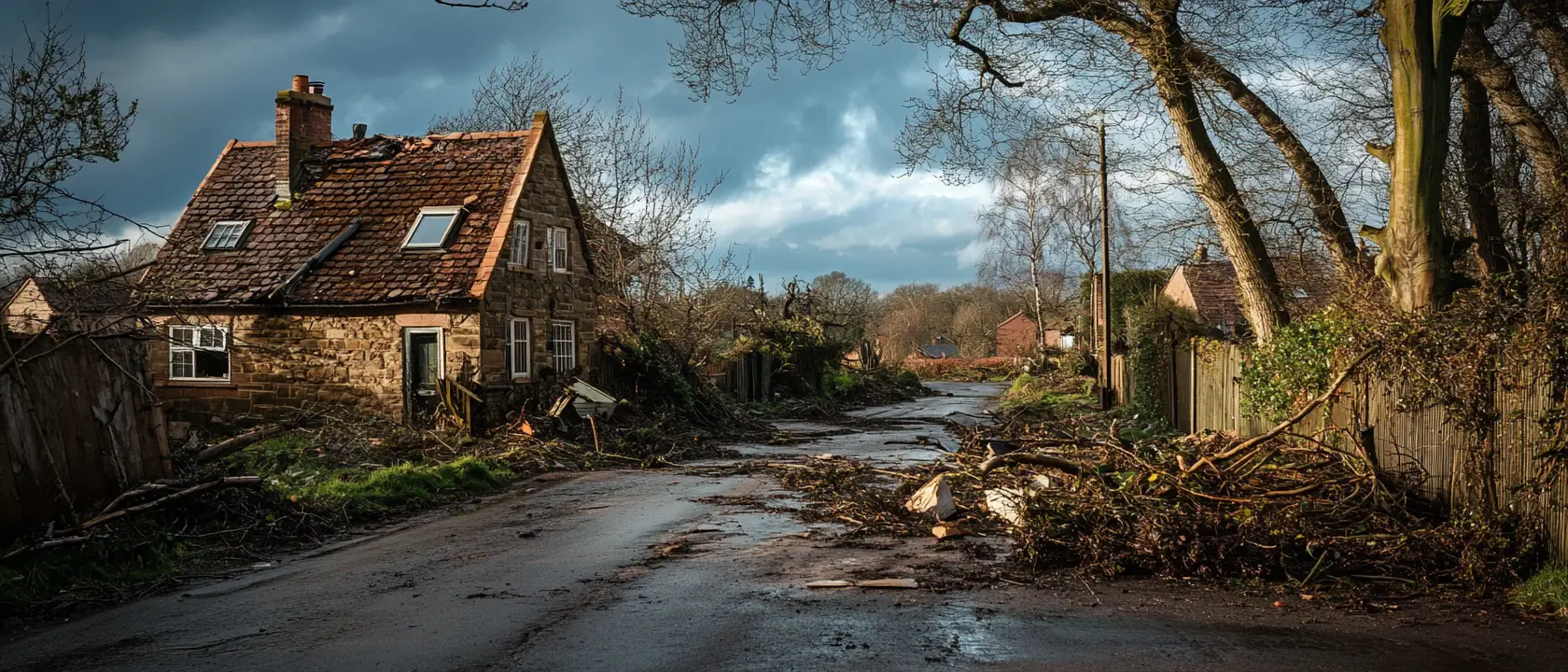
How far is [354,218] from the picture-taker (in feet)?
78.0

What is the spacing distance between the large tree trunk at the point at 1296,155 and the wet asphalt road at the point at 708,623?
306 inches

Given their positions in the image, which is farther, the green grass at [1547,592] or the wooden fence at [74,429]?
the wooden fence at [74,429]

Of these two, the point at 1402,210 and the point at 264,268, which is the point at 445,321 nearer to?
the point at 264,268

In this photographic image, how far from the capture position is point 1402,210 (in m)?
10.7

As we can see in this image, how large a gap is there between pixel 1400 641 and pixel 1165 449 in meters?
3.97

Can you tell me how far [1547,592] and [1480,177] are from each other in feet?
28.7

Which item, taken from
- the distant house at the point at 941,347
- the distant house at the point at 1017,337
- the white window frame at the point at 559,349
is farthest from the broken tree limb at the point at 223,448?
the distant house at the point at 941,347

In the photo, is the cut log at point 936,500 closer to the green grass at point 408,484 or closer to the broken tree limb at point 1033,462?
the broken tree limb at point 1033,462

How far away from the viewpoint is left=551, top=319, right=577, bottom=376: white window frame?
80.6ft

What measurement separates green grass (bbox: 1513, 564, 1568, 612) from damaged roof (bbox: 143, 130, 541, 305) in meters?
17.6

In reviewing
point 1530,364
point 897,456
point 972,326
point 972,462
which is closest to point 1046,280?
point 972,326

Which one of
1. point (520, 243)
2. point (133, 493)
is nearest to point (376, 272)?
point (520, 243)

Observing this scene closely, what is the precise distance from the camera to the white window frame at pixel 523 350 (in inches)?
886

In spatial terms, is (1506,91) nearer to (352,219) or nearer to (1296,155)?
(1296,155)
